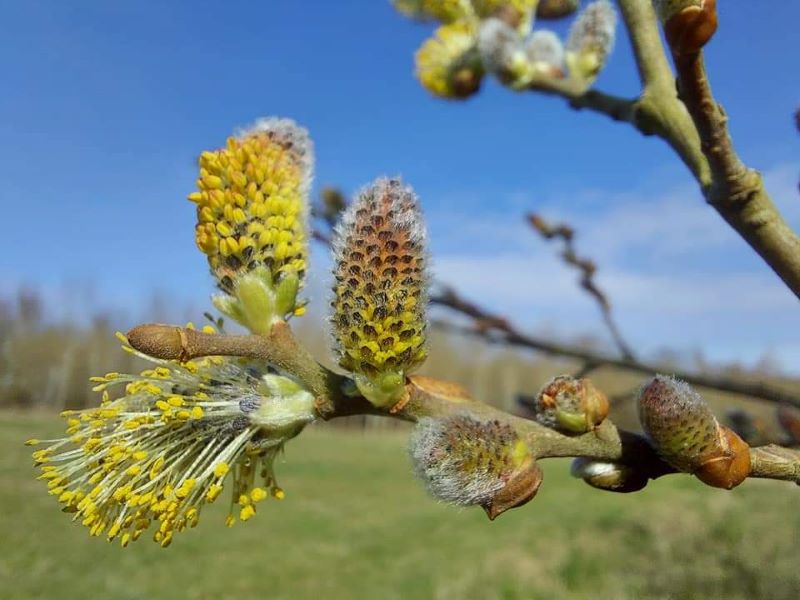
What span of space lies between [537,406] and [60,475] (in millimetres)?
616

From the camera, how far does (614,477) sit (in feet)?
2.56

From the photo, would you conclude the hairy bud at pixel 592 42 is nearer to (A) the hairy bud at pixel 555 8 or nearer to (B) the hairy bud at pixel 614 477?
(A) the hairy bud at pixel 555 8

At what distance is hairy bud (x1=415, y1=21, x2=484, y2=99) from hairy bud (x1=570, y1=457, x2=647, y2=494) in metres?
1.46

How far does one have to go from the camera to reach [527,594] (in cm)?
645

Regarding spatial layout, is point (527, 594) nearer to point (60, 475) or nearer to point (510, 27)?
point (510, 27)

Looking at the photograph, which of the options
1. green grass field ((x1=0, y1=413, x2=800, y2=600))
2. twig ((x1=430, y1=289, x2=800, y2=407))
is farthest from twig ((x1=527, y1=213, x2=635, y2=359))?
green grass field ((x1=0, y1=413, x2=800, y2=600))

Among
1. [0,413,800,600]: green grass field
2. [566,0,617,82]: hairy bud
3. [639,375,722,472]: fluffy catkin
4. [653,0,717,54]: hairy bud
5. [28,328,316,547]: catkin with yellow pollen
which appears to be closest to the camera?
[653,0,717,54]: hairy bud

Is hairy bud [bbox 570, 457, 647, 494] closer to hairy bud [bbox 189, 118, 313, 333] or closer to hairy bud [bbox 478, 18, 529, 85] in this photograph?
hairy bud [bbox 189, 118, 313, 333]

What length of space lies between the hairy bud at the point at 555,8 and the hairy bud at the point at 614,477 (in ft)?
5.04

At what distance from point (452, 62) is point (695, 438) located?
1.55 m

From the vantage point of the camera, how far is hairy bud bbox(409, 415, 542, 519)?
70 centimetres

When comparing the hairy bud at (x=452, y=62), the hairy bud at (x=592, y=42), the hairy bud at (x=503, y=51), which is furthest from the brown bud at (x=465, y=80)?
the hairy bud at (x=592, y=42)

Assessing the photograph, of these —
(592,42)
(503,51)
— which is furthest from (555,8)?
(592,42)

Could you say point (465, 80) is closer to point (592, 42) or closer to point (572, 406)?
point (592, 42)
